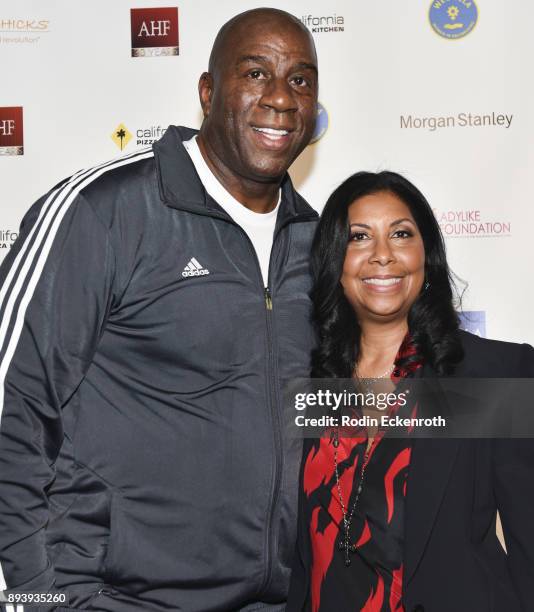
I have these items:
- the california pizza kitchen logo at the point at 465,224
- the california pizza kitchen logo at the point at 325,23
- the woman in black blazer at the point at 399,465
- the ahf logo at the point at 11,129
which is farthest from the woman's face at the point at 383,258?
the ahf logo at the point at 11,129

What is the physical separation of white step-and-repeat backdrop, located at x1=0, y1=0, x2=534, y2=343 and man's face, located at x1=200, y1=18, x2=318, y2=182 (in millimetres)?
1036

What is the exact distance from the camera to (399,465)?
74.9 inches

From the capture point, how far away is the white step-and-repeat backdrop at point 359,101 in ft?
9.85

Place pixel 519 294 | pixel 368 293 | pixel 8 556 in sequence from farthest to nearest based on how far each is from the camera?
1. pixel 519 294
2. pixel 368 293
3. pixel 8 556

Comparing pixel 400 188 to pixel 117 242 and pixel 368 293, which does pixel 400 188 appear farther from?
pixel 117 242

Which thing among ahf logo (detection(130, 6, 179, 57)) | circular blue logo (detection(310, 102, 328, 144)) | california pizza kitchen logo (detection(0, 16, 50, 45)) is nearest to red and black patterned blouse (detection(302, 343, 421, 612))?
circular blue logo (detection(310, 102, 328, 144))

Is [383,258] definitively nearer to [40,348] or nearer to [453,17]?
[40,348]

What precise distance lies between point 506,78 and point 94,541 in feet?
7.17

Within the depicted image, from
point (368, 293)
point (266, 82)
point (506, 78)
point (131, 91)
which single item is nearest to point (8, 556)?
point (368, 293)

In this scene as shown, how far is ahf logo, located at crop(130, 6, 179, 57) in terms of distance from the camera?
10.1ft

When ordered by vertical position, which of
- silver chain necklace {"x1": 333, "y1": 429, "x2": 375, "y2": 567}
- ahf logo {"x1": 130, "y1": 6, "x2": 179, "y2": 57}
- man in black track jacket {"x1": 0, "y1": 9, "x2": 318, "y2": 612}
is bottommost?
silver chain necklace {"x1": 333, "y1": 429, "x2": 375, "y2": 567}

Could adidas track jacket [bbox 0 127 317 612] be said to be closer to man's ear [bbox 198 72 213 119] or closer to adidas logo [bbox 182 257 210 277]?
adidas logo [bbox 182 257 210 277]

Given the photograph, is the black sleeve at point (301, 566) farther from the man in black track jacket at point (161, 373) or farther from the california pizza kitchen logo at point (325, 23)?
the california pizza kitchen logo at point (325, 23)

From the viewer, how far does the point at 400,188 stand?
219cm
